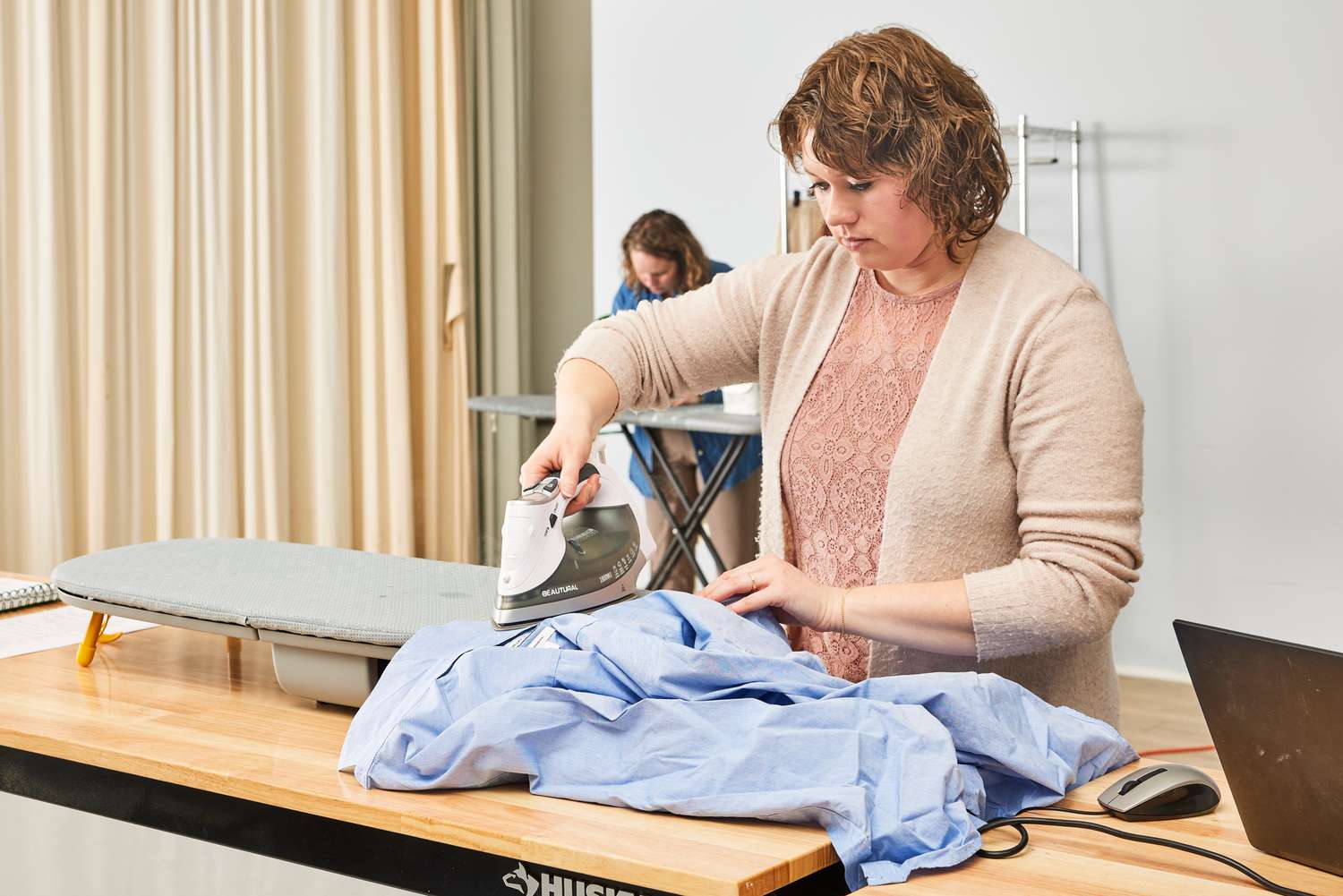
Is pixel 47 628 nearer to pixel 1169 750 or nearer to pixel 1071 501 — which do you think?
pixel 1071 501

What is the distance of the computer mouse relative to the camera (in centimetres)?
111

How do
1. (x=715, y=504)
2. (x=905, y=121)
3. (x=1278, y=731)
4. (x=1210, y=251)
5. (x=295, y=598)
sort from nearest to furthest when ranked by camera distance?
1. (x=1278, y=731)
2. (x=905, y=121)
3. (x=295, y=598)
4. (x=1210, y=251)
5. (x=715, y=504)

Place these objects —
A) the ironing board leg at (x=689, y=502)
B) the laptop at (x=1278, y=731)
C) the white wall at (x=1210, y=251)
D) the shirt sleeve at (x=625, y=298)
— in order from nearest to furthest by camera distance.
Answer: the laptop at (x=1278, y=731)
the white wall at (x=1210, y=251)
the ironing board leg at (x=689, y=502)
the shirt sleeve at (x=625, y=298)

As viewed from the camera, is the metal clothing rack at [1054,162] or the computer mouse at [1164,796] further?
the metal clothing rack at [1054,162]

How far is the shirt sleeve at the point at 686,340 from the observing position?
1.62 meters

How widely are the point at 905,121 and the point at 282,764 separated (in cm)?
84

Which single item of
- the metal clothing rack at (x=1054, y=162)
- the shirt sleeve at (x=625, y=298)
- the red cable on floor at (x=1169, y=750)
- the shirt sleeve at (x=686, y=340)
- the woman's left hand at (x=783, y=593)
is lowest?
the red cable on floor at (x=1169, y=750)

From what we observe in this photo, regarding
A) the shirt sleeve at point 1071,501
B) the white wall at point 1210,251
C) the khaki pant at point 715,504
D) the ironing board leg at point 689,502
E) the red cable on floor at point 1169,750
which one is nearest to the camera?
the shirt sleeve at point 1071,501

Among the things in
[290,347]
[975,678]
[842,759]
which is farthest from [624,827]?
[290,347]

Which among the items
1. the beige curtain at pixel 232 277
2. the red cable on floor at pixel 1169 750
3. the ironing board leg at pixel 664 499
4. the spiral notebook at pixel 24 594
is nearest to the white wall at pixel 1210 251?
the red cable on floor at pixel 1169 750

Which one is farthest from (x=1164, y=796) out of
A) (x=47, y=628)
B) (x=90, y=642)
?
(x=47, y=628)

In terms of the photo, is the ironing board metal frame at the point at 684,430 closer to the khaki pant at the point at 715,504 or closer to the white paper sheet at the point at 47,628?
the khaki pant at the point at 715,504

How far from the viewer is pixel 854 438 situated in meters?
1.49

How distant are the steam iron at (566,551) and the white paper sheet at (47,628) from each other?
65 centimetres
